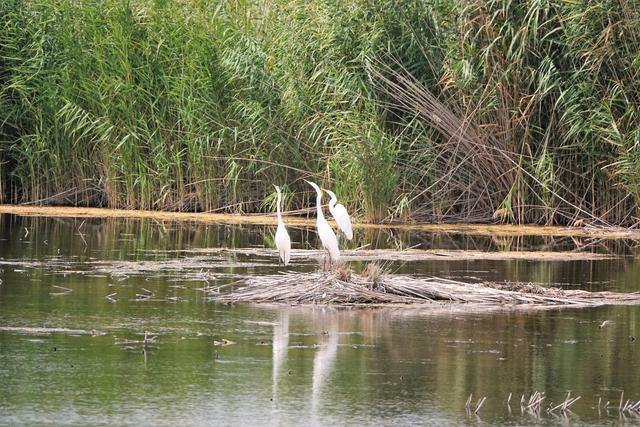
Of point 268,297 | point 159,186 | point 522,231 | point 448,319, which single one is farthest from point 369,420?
point 159,186

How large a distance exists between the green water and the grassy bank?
4.10 metres

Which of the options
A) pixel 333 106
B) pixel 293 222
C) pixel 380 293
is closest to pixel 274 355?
pixel 380 293

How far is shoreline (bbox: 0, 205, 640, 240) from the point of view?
49.5ft

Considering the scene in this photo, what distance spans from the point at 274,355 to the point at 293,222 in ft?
28.1

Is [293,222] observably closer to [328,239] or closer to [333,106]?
[333,106]

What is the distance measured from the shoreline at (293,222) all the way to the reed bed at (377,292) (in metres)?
5.06

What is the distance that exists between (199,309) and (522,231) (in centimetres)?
678

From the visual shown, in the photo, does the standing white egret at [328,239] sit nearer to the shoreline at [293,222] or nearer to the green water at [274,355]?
the green water at [274,355]

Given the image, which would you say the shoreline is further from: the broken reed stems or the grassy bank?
the broken reed stems

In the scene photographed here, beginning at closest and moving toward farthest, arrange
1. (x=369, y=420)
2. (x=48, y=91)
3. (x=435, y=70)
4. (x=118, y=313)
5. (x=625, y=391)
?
(x=369, y=420) < (x=625, y=391) < (x=118, y=313) < (x=435, y=70) < (x=48, y=91)

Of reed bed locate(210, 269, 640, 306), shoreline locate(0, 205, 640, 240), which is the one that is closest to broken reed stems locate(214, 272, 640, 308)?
reed bed locate(210, 269, 640, 306)

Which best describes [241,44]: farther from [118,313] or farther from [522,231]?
[118,313]

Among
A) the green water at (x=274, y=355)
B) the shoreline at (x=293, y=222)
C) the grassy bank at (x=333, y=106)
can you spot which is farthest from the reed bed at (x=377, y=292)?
the grassy bank at (x=333, y=106)

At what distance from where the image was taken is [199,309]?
30.5 ft
